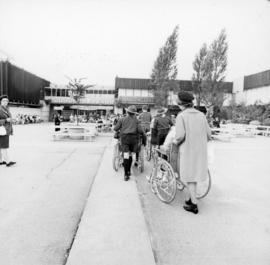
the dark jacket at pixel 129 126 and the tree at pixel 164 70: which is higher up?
the tree at pixel 164 70

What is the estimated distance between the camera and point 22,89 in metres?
41.9

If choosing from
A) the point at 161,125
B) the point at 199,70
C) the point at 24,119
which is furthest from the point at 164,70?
the point at 161,125

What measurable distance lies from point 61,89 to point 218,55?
105 ft

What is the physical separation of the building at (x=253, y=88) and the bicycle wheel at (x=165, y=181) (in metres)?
30.0

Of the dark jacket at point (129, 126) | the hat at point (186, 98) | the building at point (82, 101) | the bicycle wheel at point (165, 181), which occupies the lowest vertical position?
Answer: the bicycle wheel at point (165, 181)

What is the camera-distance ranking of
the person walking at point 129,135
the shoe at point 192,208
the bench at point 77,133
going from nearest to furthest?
1. the shoe at point 192,208
2. the person walking at point 129,135
3. the bench at point 77,133

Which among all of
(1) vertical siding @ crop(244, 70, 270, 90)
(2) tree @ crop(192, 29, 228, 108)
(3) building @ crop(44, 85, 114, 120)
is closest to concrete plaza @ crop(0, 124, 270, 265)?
(2) tree @ crop(192, 29, 228, 108)

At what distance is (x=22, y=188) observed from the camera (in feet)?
16.7

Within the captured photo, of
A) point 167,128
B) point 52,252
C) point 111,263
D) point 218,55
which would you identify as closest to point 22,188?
point 52,252

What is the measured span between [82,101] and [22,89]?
486 inches

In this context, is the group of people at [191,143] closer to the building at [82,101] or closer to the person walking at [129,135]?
the person walking at [129,135]

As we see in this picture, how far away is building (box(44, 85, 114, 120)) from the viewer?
173 ft

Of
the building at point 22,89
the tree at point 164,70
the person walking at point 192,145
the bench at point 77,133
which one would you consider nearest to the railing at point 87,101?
the building at point 22,89

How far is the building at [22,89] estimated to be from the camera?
121ft
